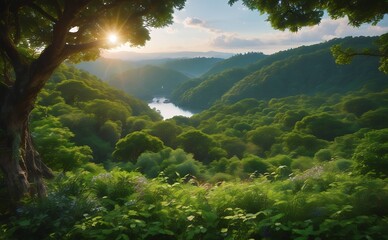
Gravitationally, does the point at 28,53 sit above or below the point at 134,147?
above

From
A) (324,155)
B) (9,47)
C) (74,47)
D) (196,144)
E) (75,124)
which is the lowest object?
(324,155)

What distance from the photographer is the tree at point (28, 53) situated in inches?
290

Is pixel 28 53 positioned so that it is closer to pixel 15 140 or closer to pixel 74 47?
pixel 74 47

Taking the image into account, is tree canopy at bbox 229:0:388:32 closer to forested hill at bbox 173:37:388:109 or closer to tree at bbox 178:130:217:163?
tree at bbox 178:130:217:163

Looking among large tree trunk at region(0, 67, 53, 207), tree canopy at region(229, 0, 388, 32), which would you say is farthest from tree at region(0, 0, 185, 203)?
tree canopy at region(229, 0, 388, 32)

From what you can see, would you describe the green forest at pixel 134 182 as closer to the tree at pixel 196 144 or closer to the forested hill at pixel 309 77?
the tree at pixel 196 144

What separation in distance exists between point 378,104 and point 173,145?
6246 centimetres

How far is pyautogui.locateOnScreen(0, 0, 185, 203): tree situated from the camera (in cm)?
737

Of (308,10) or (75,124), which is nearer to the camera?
(308,10)

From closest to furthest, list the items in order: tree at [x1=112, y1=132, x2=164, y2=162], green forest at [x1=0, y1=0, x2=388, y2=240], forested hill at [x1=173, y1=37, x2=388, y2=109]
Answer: green forest at [x1=0, y1=0, x2=388, y2=240], tree at [x1=112, y1=132, x2=164, y2=162], forested hill at [x1=173, y1=37, x2=388, y2=109]

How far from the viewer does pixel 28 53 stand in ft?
31.5

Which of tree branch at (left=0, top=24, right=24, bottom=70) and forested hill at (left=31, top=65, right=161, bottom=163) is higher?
tree branch at (left=0, top=24, right=24, bottom=70)

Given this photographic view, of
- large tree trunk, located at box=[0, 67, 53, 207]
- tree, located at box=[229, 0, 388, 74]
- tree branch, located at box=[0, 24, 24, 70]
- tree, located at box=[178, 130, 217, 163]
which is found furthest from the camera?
tree, located at box=[178, 130, 217, 163]

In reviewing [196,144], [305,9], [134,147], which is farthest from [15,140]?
[196,144]
